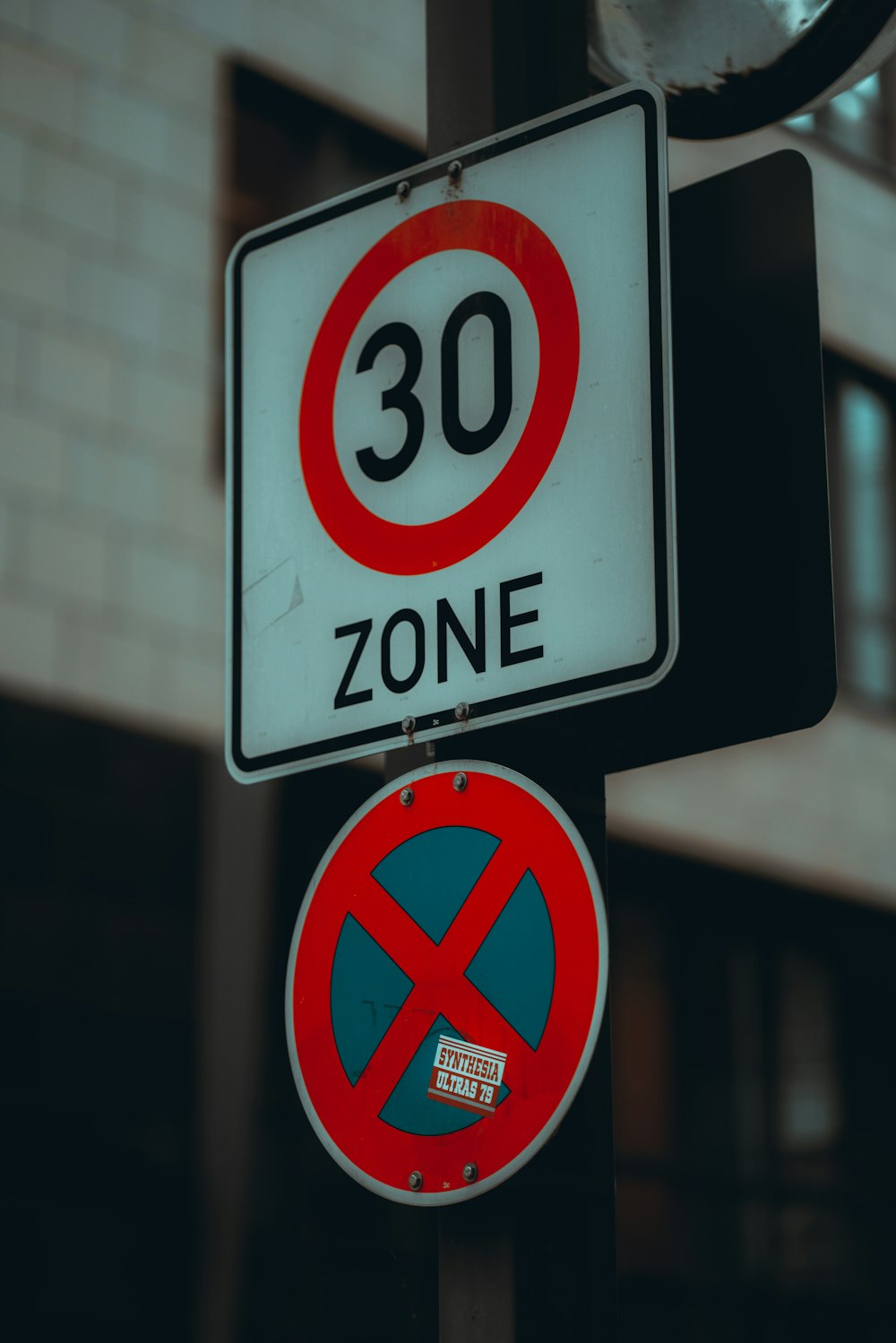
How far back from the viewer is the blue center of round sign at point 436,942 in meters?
2.26

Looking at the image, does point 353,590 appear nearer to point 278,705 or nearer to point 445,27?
point 278,705

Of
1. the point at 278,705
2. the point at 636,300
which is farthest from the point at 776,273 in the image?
the point at 278,705

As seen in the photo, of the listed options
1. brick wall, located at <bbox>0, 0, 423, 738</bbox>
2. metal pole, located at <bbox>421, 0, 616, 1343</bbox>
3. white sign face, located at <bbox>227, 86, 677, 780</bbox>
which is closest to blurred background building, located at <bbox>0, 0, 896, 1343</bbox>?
brick wall, located at <bbox>0, 0, 423, 738</bbox>

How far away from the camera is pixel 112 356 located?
9648 mm

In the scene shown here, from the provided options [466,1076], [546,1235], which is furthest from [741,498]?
[546,1235]

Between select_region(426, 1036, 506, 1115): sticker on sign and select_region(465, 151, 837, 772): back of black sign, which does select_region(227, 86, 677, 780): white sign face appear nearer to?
select_region(465, 151, 837, 772): back of black sign

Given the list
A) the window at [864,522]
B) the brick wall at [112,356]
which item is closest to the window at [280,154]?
the brick wall at [112,356]

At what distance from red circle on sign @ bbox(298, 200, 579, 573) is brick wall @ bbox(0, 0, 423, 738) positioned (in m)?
6.31

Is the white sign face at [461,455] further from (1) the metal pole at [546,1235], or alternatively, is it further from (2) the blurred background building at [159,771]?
(2) the blurred background building at [159,771]

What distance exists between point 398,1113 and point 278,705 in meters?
0.65

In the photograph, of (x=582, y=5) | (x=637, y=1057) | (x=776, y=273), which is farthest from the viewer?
(x=637, y=1057)

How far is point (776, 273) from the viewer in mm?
2643

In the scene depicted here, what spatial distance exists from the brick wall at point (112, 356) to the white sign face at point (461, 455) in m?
6.29

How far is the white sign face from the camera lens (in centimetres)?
242
